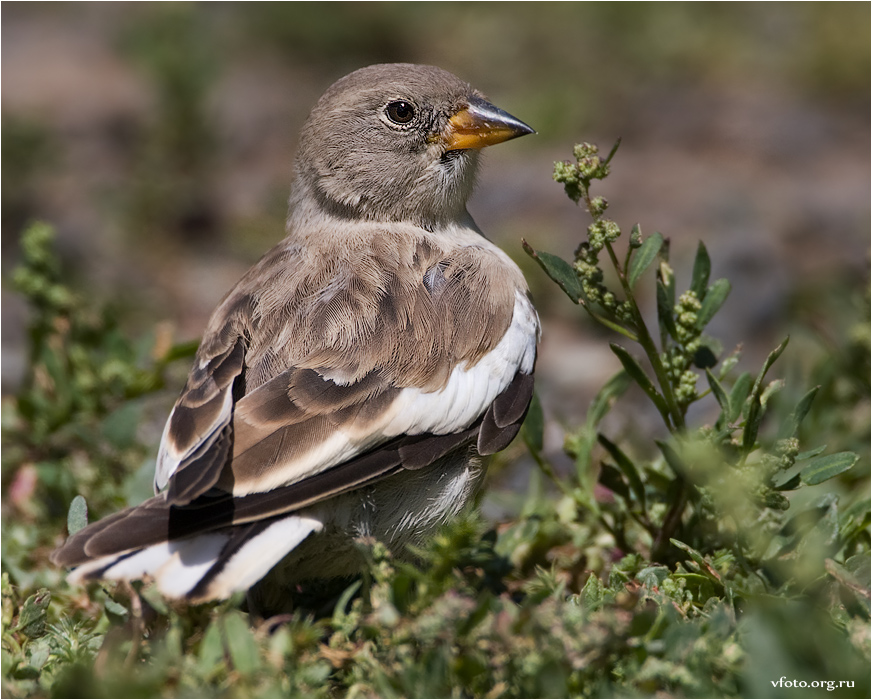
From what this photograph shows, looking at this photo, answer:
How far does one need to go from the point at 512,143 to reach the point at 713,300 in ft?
20.9

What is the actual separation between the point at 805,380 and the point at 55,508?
380cm

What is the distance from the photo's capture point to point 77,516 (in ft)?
11.5

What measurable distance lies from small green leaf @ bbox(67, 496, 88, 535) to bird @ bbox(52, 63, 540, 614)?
305mm

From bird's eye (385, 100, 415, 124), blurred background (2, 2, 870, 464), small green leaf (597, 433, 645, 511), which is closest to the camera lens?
small green leaf (597, 433, 645, 511)

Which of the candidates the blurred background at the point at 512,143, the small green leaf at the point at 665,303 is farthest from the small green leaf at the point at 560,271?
the blurred background at the point at 512,143

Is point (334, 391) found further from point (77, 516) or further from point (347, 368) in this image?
point (77, 516)

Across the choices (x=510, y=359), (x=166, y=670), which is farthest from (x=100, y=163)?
(x=166, y=670)

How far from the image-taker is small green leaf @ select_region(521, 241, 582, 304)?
11.3 feet

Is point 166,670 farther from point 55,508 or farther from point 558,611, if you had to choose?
point 55,508

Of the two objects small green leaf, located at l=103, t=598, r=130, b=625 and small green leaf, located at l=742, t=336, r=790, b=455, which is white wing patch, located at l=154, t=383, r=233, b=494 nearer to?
small green leaf, located at l=103, t=598, r=130, b=625

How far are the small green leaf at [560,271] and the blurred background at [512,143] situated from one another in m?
2.08

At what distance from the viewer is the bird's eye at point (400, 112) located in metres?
4.46

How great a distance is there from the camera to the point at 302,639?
2.64m

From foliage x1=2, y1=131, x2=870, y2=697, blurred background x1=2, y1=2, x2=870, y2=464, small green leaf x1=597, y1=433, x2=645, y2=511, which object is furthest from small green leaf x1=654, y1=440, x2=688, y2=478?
blurred background x1=2, y1=2, x2=870, y2=464
